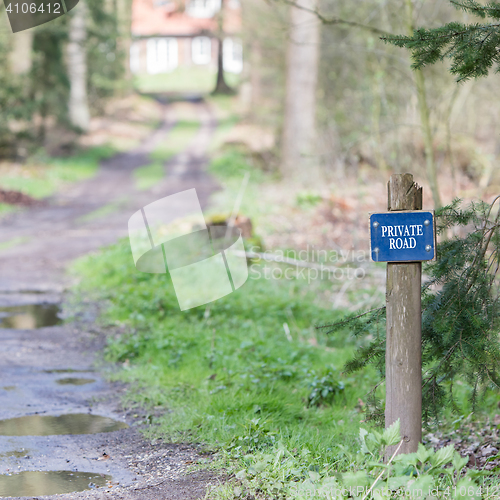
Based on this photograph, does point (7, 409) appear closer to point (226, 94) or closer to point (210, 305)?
point (210, 305)

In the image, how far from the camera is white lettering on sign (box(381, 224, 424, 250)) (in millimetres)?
3350

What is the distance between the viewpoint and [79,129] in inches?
1017

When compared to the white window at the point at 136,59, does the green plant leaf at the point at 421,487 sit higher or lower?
lower

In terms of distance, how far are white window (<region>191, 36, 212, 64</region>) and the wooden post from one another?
65119 mm

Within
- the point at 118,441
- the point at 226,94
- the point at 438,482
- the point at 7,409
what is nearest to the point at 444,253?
the point at 438,482

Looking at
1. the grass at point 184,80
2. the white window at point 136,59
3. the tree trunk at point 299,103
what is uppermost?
the white window at point 136,59

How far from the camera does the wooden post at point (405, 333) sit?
3416mm

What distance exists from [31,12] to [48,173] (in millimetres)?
5340

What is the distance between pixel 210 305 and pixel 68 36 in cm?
1921

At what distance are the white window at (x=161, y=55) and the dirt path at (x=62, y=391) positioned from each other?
55.5 m

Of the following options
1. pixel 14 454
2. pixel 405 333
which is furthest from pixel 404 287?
pixel 14 454

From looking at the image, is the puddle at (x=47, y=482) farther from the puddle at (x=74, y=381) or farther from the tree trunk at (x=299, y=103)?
the tree trunk at (x=299, y=103)

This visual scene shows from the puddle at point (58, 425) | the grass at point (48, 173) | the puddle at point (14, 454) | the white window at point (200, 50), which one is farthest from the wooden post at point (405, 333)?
the white window at point (200, 50)

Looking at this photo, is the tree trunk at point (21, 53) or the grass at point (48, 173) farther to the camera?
the tree trunk at point (21, 53)
